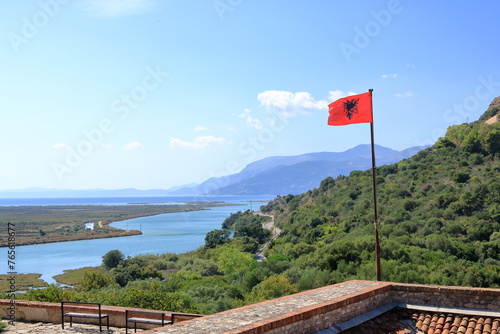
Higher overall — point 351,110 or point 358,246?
point 351,110

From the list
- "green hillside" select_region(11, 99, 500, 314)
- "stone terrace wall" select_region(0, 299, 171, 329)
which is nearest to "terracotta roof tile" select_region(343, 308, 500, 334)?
"stone terrace wall" select_region(0, 299, 171, 329)

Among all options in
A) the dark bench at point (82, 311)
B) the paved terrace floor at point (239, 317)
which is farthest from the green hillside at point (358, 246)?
the paved terrace floor at point (239, 317)

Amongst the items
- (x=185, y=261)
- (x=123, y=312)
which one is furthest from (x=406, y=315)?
(x=185, y=261)

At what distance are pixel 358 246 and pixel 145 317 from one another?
22020mm

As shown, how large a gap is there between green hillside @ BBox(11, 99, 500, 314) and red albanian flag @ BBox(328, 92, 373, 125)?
22.9ft

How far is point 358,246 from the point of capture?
28453 mm

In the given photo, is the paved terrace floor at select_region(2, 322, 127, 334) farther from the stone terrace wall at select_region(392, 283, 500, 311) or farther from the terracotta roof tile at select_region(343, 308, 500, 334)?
the stone terrace wall at select_region(392, 283, 500, 311)

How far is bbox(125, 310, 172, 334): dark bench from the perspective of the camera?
7852 millimetres

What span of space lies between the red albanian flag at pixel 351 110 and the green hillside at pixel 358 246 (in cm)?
697

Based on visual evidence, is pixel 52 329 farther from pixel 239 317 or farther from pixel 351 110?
pixel 351 110

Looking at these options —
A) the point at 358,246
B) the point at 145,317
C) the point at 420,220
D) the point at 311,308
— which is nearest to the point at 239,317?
the point at 311,308

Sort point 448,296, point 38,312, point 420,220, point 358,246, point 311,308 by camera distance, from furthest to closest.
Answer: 1. point 420,220
2. point 358,246
3. point 38,312
4. point 448,296
5. point 311,308

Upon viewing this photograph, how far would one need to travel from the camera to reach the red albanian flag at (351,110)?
10156 mm

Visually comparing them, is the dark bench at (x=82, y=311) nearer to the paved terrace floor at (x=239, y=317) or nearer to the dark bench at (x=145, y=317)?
the paved terrace floor at (x=239, y=317)
